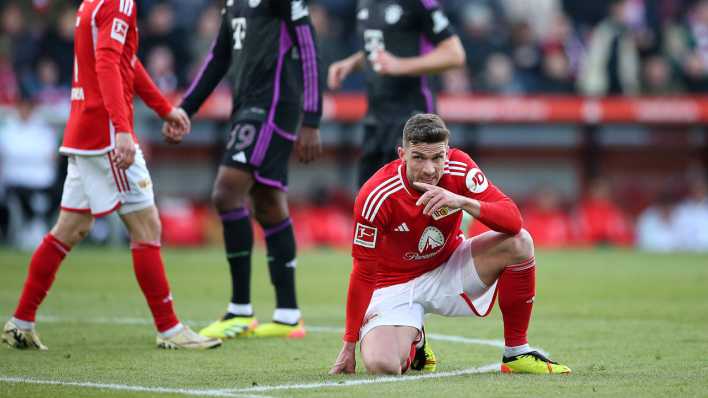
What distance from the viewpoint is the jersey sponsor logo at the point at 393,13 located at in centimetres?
807

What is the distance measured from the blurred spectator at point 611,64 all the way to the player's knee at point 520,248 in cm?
1310

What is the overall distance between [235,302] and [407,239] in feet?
6.08

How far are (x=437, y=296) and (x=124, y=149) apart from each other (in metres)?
1.87

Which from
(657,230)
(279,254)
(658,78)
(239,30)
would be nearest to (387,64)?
(239,30)

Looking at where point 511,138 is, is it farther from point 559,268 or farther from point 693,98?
point 559,268

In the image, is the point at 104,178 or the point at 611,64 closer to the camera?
the point at 104,178

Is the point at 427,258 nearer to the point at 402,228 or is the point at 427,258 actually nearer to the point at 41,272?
the point at 402,228

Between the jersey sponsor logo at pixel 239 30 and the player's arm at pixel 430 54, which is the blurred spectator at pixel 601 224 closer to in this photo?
the player's arm at pixel 430 54

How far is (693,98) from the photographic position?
18516mm

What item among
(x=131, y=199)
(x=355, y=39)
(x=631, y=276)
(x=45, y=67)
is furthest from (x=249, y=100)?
(x=355, y=39)

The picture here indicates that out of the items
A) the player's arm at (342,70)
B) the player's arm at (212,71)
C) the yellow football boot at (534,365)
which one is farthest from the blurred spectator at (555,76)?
the yellow football boot at (534,365)

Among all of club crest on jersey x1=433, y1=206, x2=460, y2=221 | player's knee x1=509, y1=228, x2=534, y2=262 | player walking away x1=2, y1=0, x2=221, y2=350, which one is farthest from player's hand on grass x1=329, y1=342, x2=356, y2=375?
player walking away x1=2, y1=0, x2=221, y2=350

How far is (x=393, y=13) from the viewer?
8102mm

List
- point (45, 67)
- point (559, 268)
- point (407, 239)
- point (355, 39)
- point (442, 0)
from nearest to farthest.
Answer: point (407, 239), point (559, 268), point (45, 67), point (355, 39), point (442, 0)
